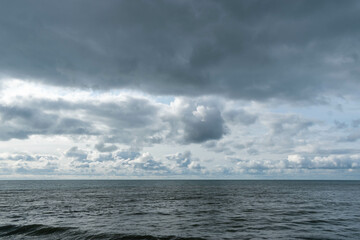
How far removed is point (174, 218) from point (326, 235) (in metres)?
20.0

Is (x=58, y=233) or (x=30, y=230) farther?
(x=30, y=230)

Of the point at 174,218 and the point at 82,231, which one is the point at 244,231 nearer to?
the point at 174,218

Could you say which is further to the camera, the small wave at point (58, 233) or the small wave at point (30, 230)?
the small wave at point (30, 230)

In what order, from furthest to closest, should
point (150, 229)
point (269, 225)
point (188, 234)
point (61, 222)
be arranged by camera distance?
point (61, 222) < point (269, 225) < point (150, 229) < point (188, 234)

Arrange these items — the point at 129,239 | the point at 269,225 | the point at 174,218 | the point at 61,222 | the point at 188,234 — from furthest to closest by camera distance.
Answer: the point at 174,218 < the point at 61,222 < the point at 269,225 < the point at 188,234 < the point at 129,239

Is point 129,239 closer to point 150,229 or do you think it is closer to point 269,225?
point 150,229

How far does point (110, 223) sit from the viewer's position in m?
33.2

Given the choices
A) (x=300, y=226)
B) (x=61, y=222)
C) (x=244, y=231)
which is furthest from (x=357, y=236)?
(x=61, y=222)

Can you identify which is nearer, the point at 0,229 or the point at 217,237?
the point at 217,237

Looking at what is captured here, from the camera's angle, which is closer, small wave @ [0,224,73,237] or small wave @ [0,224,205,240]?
small wave @ [0,224,205,240]

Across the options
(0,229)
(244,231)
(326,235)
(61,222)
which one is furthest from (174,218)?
(0,229)

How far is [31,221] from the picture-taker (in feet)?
114

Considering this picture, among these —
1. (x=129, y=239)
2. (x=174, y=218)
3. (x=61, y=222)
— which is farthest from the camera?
(x=174, y=218)

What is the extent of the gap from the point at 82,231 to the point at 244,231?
1899 centimetres
